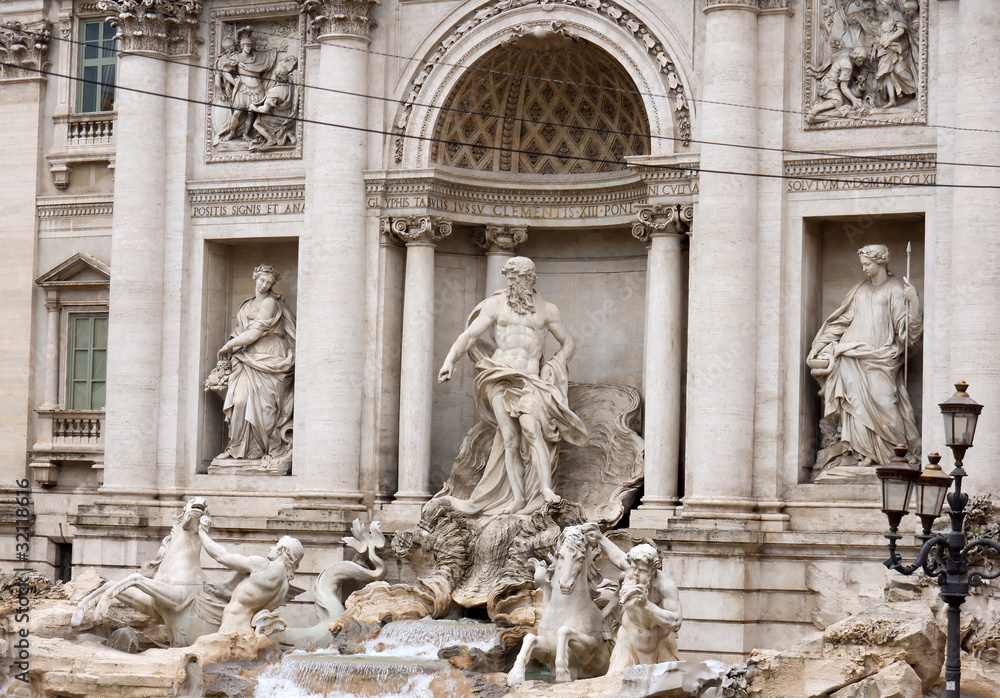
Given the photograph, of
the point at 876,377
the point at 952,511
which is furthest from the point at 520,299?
the point at 952,511

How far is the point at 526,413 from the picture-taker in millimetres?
24891

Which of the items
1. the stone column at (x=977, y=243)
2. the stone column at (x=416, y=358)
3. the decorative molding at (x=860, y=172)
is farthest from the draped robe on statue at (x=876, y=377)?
the stone column at (x=416, y=358)

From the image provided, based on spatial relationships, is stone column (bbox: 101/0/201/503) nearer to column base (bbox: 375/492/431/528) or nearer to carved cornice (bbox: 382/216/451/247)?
carved cornice (bbox: 382/216/451/247)

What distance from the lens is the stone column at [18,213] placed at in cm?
2944

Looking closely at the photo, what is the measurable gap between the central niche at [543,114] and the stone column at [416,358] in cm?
112

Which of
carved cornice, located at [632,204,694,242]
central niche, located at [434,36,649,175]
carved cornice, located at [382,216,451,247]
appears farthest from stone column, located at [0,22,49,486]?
carved cornice, located at [632,204,694,242]

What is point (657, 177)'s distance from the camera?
977 inches

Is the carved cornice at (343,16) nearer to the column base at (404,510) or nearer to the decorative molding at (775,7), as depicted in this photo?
the decorative molding at (775,7)

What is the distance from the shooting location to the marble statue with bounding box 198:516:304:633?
75.7 ft

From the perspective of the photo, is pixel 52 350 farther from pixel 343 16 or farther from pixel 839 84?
pixel 839 84

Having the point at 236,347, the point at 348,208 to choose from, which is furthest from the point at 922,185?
the point at 236,347

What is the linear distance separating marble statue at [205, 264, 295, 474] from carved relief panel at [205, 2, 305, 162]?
1.86 metres

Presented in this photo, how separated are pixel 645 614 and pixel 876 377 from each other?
538cm

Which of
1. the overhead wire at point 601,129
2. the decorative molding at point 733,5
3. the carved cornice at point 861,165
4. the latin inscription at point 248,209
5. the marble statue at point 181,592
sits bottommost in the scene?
the marble statue at point 181,592
